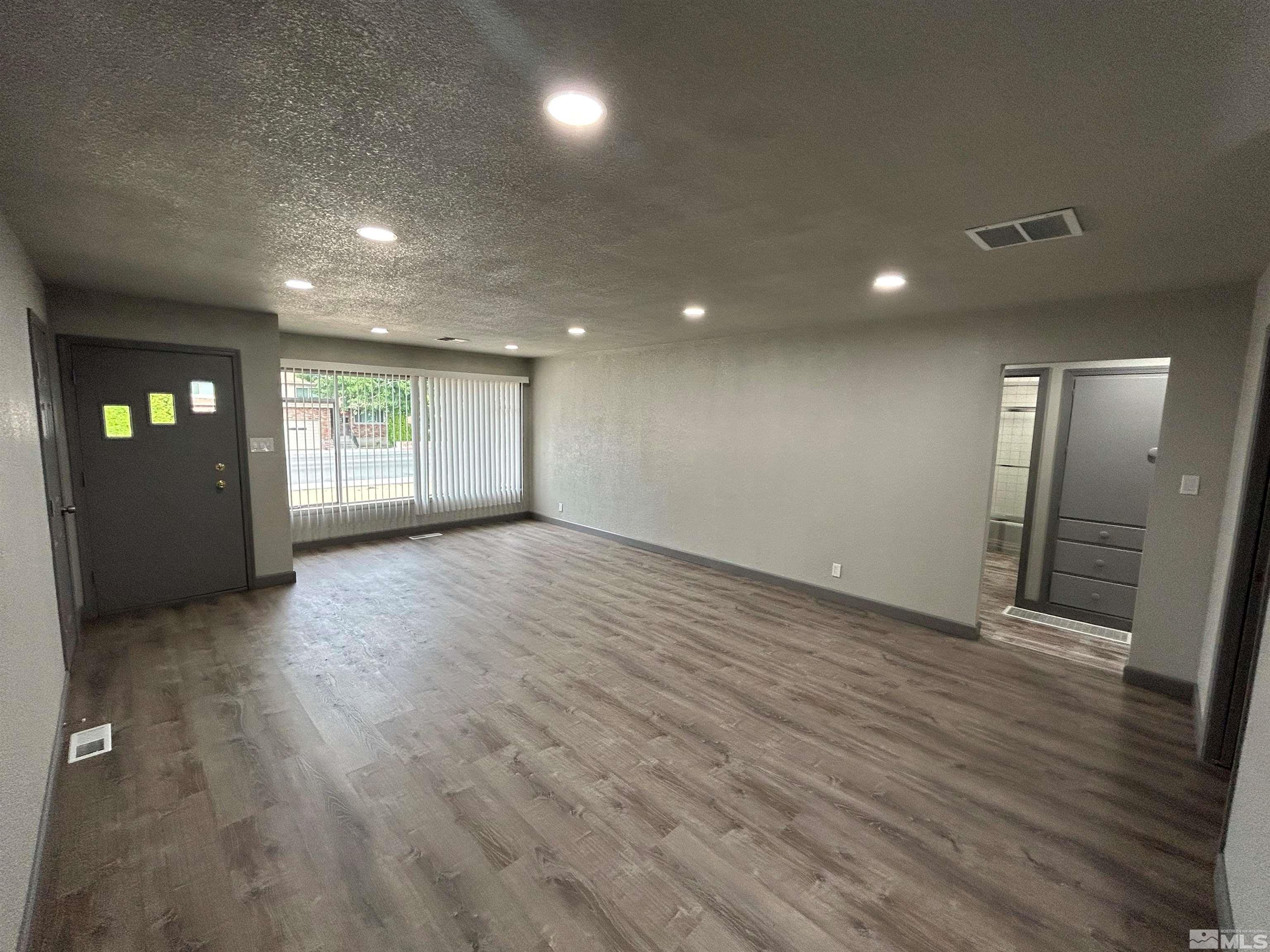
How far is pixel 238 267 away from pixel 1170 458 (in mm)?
5813

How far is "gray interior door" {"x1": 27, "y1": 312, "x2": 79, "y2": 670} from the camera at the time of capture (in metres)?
3.01

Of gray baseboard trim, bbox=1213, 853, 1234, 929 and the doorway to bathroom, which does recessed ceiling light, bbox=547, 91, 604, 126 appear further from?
the doorway to bathroom

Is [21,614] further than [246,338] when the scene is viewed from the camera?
No

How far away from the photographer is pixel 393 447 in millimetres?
7016

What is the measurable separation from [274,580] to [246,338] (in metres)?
2.21

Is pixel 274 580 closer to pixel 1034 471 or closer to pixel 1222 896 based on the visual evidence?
pixel 1222 896

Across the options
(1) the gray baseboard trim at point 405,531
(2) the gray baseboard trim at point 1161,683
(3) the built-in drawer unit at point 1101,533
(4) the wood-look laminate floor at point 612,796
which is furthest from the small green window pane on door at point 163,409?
(3) the built-in drawer unit at point 1101,533

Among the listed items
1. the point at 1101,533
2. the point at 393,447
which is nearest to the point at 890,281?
the point at 1101,533

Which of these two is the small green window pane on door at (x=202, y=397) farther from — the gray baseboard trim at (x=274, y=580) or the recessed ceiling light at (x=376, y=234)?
the recessed ceiling light at (x=376, y=234)

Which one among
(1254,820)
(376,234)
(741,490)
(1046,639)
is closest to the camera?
(1254,820)

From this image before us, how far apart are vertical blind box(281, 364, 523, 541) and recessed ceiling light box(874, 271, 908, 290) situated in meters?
5.37

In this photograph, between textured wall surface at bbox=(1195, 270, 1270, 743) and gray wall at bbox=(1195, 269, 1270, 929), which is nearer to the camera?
gray wall at bbox=(1195, 269, 1270, 929)

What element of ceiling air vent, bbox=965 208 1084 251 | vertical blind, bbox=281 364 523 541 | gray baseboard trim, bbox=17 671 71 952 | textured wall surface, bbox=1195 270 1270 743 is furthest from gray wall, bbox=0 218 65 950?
textured wall surface, bbox=1195 270 1270 743

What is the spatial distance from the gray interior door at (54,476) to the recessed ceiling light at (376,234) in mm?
1975
